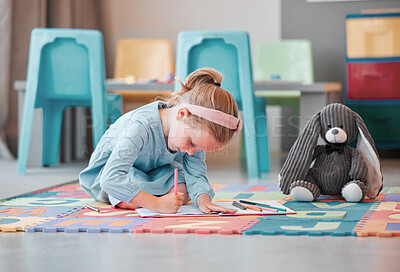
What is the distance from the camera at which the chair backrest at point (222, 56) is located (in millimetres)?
2660

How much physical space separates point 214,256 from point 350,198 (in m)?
0.81

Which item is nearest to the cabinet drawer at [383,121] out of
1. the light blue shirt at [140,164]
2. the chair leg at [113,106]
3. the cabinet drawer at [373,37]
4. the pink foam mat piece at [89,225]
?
the cabinet drawer at [373,37]

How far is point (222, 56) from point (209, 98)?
1.21 m

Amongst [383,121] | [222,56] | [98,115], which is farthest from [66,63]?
[383,121]

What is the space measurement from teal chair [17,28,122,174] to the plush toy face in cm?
124

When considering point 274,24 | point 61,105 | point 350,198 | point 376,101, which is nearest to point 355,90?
point 376,101

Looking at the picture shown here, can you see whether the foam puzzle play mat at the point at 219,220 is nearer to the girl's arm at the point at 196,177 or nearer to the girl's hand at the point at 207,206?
the girl's hand at the point at 207,206

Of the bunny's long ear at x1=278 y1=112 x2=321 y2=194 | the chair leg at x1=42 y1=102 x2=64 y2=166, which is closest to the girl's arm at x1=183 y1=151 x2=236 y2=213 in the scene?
the bunny's long ear at x1=278 y1=112 x2=321 y2=194

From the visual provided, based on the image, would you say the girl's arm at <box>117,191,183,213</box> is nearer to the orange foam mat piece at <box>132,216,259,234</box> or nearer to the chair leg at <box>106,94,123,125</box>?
the orange foam mat piece at <box>132,216,259,234</box>

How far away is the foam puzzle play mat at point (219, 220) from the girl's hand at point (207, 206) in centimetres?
4

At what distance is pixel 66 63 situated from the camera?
284 centimetres

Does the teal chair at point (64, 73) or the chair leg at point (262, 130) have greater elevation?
the teal chair at point (64, 73)

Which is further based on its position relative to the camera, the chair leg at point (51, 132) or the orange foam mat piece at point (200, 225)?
the chair leg at point (51, 132)

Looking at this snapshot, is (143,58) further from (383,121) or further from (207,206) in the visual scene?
(207,206)
